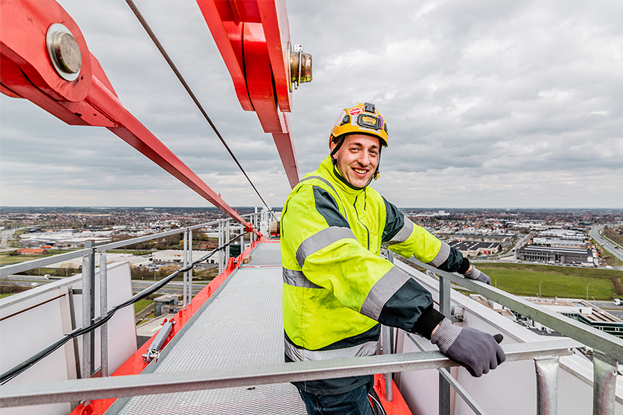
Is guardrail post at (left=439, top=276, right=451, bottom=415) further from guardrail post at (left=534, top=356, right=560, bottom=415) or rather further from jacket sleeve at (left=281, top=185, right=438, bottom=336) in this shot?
jacket sleeve at (left=281, top=185, right=438, bottom=336)

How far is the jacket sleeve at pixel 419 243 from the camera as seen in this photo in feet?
5.85

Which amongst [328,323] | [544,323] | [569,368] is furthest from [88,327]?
[569,368]

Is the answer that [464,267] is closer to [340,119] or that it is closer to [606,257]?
[340,119]

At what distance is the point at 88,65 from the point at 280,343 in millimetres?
2818

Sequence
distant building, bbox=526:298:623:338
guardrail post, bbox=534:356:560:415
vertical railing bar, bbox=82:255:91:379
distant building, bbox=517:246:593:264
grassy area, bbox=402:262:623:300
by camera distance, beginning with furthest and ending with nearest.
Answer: grassy area, bbox=402:262:623:300 → distant building, bbox=517:246:593:264 → vertical railing bar, bbox=82:255:91:379 → distant building, bbox=526:298:623:338 → guardrail post, bbox=534:356:560:415

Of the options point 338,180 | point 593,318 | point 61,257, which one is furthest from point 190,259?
point 593,318

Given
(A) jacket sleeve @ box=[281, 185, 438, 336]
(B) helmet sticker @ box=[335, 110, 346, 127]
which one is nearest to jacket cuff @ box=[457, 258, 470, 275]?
(A) jacket sleeve @ box=[281, 185, 438, 336]

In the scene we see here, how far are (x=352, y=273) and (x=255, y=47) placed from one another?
5.66ft

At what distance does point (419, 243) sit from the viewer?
6.09 ft

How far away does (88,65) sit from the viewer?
1.49 m

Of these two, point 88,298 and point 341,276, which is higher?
point 341,276

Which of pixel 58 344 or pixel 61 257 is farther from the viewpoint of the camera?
pixel 61 257

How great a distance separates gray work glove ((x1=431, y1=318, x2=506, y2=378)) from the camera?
881mm

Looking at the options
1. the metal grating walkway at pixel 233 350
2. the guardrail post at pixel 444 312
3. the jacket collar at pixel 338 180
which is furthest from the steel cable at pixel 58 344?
the guardrail post at pixel 444 312
